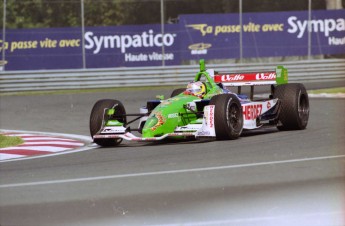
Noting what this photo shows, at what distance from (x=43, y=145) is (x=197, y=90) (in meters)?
2.47

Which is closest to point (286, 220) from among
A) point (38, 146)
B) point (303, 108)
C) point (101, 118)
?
point (101, 118)

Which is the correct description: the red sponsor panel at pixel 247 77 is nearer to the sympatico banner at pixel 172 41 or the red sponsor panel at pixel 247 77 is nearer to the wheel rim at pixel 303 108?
the wheel rim at pixel 303 108

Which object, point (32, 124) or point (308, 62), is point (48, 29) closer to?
point (308, 62)

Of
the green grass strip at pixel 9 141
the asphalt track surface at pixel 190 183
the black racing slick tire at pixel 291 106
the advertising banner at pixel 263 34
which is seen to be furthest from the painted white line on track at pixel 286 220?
the advertising banner at pixel 263 34

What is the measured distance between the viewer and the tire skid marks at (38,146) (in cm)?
1326

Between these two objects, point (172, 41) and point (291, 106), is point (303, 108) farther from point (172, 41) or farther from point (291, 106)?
point (172, 41)

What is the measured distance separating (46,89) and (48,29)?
1862mm

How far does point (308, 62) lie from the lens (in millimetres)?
30219

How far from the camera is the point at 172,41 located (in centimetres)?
2944

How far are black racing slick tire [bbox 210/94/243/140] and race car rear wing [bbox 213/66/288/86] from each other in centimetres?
164

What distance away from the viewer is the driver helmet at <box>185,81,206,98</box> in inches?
549

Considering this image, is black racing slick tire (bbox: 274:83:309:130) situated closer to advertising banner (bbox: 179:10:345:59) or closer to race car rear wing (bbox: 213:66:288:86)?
race car rear wing (bbox: 213:66:288:86)

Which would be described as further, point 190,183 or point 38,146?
point 38,146

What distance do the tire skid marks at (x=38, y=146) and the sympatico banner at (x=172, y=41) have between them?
13.3 meters
